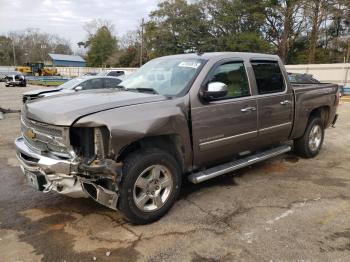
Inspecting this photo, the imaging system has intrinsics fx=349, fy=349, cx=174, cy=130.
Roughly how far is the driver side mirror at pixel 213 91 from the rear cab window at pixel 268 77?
1118mm

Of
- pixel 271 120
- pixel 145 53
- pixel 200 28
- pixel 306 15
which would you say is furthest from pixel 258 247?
pixel 145 53

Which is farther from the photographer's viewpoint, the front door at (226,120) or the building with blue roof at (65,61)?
the building with blue roof at (65,61)

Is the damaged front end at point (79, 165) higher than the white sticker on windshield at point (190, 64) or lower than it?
lower

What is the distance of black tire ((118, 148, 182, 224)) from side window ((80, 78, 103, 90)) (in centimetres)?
948

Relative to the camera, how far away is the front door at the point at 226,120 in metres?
4.26

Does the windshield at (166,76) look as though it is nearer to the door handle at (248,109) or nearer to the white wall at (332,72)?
the door handle at (248,109)

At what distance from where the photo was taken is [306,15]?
37.0m

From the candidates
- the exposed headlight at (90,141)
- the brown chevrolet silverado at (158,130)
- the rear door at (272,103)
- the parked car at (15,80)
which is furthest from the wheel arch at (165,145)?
the parked car at (15,80)

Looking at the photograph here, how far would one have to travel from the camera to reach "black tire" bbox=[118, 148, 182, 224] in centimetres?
354

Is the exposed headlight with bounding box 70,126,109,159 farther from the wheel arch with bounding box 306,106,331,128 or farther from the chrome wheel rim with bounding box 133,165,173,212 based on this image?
the wheel arch with bounding box 306,106,331,128

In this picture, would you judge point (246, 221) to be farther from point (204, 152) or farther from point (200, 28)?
point (200, 28)

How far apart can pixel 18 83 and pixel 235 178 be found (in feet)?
99.6

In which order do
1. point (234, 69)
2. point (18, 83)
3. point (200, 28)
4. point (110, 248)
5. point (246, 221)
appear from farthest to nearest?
1. point (200, 28)
2. point (18, 83)
3. point (234, 69)
4. point (246, 221)
5. point (110, 248)

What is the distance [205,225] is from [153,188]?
699 millimetres
